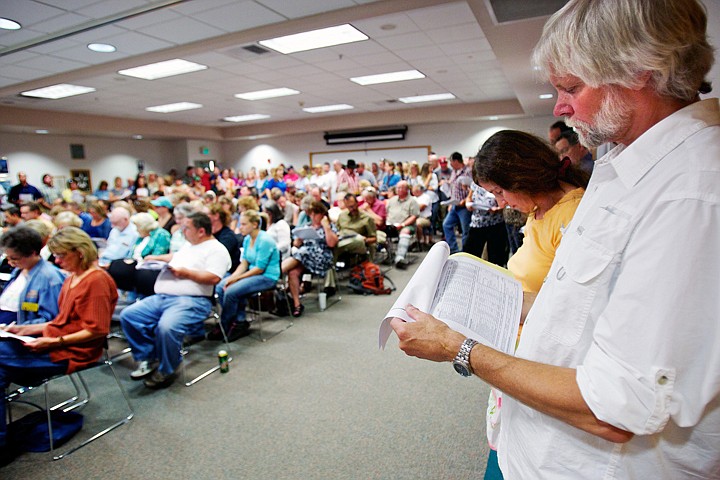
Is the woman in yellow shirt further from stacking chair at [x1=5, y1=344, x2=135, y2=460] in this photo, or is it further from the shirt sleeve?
stacking chair at [x1=5, y1=344, x2=135, y2=460]

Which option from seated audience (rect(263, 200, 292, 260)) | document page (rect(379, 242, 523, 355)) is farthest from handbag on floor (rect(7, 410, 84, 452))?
document page (rect(379, 242, 523, 355))

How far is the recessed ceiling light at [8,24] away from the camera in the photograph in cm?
426

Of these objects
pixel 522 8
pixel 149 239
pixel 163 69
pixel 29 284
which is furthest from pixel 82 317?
pixel 163 69

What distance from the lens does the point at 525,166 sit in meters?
1.47

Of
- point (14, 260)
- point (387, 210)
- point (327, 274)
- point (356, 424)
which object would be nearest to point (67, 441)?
point (14, 260)

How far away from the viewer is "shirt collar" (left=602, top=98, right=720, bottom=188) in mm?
569

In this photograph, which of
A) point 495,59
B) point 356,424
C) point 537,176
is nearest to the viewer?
point 537,176

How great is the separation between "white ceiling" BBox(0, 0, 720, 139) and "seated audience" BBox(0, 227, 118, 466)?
2.69 m

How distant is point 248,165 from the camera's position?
53.6ft

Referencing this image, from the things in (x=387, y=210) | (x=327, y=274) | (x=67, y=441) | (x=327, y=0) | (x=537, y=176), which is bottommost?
(x=67, y=441)

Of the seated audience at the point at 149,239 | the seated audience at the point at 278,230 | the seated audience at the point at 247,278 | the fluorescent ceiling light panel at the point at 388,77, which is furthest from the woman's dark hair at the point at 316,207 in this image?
the fluorescent ceiling light panel at the point at 388,77

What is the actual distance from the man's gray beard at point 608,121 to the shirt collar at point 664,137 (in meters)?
0.05

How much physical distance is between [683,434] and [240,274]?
3781 millimetres

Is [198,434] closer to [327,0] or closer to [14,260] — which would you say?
[14,260]
